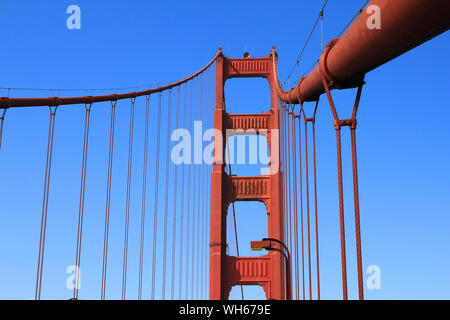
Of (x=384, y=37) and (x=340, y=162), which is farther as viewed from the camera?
(x=340, y=162)

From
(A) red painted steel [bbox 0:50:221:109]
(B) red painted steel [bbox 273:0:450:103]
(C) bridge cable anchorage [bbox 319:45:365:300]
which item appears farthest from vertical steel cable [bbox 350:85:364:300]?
(A) red painted steel [bbox 0:50:221:109]

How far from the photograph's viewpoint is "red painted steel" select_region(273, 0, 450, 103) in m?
6.18

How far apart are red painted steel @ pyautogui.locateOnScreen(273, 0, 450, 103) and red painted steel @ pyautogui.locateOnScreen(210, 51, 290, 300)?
1820 cm

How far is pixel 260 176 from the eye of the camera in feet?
94.5

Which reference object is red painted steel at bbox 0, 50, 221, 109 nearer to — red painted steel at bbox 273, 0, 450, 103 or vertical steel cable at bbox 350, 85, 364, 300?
red painted steel at bbox 273, 0, 450, 103

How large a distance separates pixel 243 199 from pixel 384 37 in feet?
71.0

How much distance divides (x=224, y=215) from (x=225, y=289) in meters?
3.52

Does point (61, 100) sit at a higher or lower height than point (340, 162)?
higher

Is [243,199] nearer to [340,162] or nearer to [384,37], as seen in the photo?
[340,162]

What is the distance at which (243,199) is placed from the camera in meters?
28.5

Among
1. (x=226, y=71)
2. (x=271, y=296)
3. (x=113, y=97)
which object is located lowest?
(x=271, y=296)

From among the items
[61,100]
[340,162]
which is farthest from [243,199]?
[340,162]
